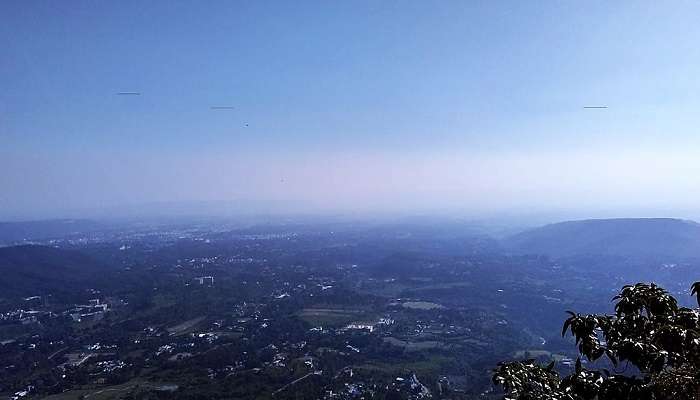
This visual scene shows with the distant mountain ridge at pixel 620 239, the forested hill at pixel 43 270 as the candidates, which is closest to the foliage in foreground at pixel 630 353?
the forested hill at pixel 43 270

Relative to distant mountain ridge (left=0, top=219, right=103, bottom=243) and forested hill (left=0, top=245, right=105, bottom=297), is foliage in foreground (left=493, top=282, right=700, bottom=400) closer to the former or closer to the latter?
forested hill (left=0, top=245, right=105, bottom=297)

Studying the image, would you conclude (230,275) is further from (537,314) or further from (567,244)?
(567,244)

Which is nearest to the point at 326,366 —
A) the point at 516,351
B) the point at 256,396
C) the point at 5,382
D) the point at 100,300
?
the point at 256,396

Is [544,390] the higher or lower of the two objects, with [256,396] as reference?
higher

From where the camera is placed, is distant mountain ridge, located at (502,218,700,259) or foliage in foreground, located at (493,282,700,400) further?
distant mountain ridge, located at (502,218,700,259)

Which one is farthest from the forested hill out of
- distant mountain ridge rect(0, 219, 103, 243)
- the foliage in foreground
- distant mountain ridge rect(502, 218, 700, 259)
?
distant mountain ridge rect(502, 218, 700, 259)

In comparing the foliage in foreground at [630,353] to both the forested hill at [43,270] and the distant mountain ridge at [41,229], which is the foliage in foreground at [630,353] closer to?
the forested hill at [43,270]
